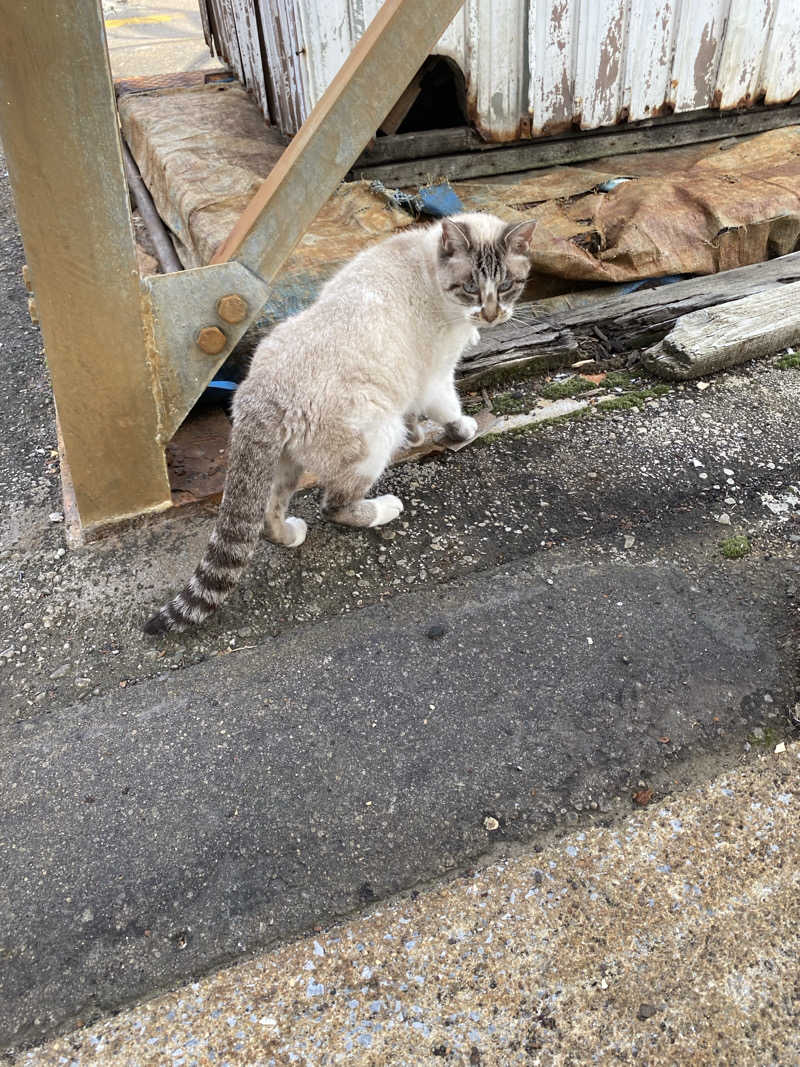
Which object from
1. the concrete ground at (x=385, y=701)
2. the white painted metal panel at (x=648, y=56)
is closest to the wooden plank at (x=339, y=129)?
the concrete ground at (x=385, y=701)

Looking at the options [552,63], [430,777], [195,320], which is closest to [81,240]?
[195,320]

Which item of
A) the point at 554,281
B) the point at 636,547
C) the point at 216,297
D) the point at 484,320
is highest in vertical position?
the point at 216,297

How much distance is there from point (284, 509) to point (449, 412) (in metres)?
0.88

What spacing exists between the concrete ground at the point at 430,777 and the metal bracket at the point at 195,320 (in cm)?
57

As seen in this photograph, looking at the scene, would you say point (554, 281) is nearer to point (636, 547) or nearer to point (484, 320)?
point (484, 320)

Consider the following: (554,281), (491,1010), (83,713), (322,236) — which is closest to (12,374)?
(322,236)

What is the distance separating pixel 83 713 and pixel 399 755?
1018 millimetres

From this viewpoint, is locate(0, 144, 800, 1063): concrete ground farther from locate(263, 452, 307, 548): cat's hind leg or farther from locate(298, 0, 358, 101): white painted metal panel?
locate(298, 0, 358, 101): white painted metal panel

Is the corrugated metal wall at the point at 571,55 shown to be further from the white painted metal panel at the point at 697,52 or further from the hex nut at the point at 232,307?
the hex nut at the point at 232,307

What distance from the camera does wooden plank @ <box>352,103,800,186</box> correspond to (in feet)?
15.0

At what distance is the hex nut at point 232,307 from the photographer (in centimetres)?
275

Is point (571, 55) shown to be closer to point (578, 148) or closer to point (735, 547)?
point (578, 148)

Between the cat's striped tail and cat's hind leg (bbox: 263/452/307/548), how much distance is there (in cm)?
16

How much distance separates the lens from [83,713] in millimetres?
2477
